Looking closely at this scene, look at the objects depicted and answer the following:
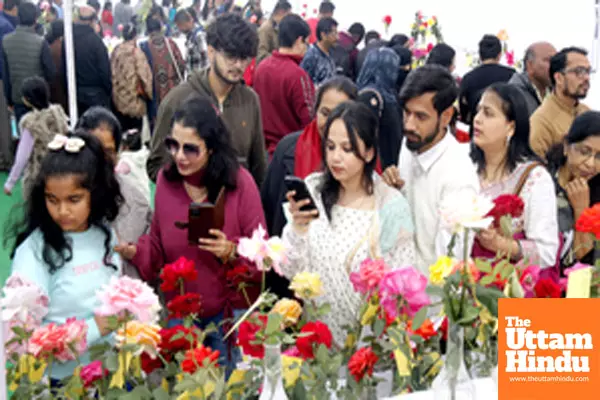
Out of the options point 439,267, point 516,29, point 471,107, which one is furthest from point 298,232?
point 516,29

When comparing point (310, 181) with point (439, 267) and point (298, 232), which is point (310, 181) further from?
point (439, 267)

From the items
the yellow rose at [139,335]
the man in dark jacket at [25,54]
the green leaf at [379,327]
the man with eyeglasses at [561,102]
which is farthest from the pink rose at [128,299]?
the man in dark jacket at [25,54]

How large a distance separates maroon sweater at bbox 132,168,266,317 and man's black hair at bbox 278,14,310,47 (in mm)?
1835

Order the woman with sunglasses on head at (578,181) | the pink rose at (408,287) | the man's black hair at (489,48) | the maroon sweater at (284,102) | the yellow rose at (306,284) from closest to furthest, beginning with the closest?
the pink rose at (408,287) → the yellow rose at (306,284) → the woman with sunglasses on head at (578,181) → the maroon sweater at (284,102) → the man's black hair at (489,48)

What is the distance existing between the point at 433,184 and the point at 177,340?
93 cm

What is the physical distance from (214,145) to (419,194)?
23.0 inches

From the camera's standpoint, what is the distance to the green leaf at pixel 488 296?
1.15 metres

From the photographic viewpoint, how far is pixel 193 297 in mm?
1339

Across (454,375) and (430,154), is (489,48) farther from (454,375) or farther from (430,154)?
(454,375)

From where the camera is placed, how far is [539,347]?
1.09m

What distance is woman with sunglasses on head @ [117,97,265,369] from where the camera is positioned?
1.96 meters

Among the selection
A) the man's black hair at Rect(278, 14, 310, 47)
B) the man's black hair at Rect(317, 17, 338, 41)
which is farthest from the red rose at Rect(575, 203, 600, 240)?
the man's black hair at Rect(317, 17, 338, 41)

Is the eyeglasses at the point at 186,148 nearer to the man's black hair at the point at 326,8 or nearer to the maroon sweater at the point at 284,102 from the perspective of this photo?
the maroon sweater at the point at 284,102

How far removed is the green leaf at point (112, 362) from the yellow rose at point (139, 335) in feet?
0.08
